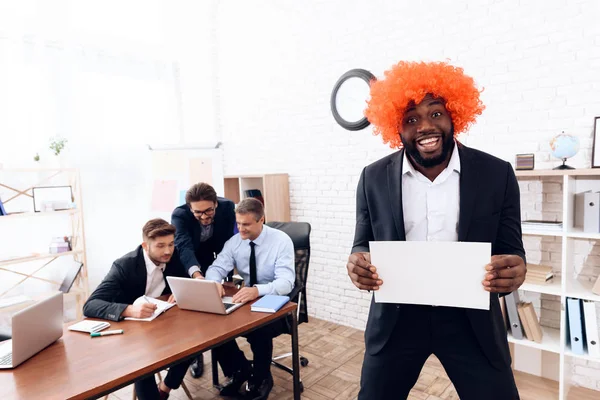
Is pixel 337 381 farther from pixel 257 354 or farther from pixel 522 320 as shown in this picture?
pixel 522 320

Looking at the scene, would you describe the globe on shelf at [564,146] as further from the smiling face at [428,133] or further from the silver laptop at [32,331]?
the silver laptop at [32,331]

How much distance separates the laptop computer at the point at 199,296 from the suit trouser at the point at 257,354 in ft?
1.49

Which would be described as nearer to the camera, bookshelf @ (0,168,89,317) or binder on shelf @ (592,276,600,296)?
binder on shelf @ (592,276,600,296)

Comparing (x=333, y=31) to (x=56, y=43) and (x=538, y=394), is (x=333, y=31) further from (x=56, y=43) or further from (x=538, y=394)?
(x=538, y=394)

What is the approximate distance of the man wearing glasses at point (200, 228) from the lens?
100 inches

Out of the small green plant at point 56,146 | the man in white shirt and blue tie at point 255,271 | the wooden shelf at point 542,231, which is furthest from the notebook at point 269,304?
the small green plant at point 56,146

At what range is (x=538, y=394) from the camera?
98.1 inches

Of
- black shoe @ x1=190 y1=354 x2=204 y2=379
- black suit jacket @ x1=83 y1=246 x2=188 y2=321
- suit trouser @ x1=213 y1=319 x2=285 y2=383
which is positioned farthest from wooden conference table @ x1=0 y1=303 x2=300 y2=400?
black shoe @ x1=190 y1=354 x2=204 y2=379

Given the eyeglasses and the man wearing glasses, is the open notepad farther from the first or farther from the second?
the eyeglasses

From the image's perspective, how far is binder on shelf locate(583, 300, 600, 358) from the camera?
2238 millimetres

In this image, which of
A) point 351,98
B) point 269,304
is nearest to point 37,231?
point 269,304

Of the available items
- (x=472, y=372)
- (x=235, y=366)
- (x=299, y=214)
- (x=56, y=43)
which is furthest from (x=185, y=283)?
(x=56, y=43)

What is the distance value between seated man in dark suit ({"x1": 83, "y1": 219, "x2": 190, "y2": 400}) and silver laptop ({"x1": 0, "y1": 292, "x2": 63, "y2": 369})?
10.6 inches

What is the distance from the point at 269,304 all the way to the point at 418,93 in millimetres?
1249
